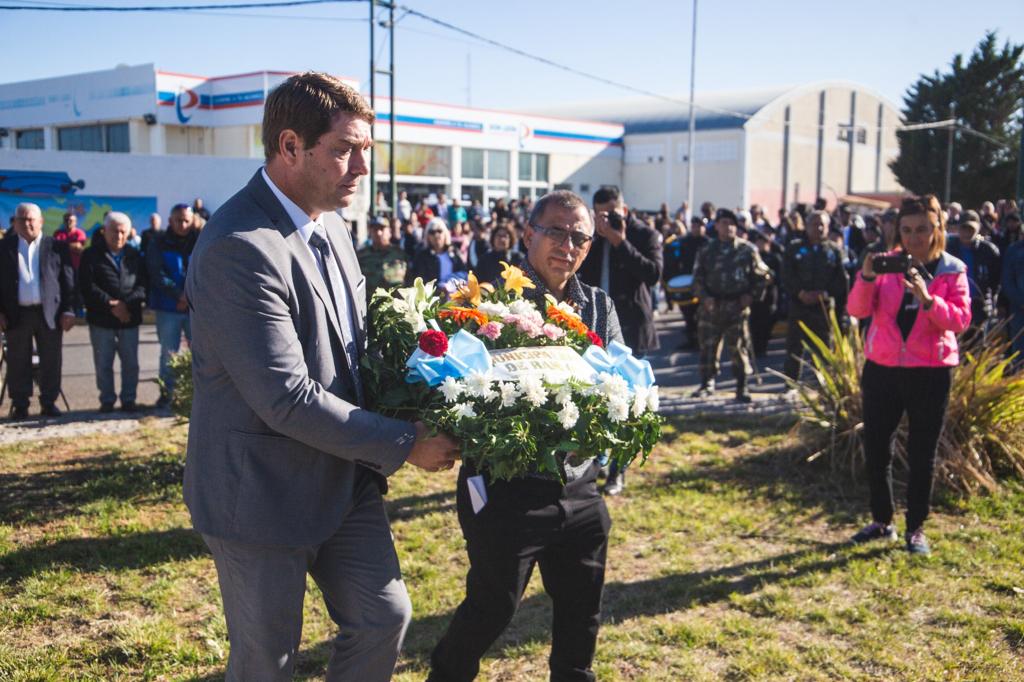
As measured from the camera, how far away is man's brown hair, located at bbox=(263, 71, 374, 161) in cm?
245

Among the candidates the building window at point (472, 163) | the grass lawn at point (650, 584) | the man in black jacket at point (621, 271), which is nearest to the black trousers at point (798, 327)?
the grass lawn at point (650, 584)

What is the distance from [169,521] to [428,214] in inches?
762

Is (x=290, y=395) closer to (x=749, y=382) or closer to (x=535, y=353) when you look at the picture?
(x=535, y=353)

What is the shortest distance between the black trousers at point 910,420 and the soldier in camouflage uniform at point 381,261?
521cm

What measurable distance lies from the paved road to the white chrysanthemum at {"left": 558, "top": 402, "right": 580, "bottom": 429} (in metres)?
6.72

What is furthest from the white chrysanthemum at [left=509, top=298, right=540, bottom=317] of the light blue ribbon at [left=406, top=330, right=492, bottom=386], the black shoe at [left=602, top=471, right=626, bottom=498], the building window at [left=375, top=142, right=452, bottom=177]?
the building window at [left=375, top=142, right=452, bottom=177]

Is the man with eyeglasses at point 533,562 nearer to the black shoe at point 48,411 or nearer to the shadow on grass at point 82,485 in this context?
the shadow on grass at point 82,485

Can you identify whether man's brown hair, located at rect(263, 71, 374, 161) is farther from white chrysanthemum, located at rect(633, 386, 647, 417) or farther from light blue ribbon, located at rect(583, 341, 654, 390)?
white chrysanthemum, located at rect(633, 386, 647, 417)

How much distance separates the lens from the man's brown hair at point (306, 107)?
8.05ft

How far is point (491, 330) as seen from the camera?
9.55ft

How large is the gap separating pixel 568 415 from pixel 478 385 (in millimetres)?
289

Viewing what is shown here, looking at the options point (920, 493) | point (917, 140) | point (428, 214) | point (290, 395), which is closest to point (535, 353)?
point (290, 395)

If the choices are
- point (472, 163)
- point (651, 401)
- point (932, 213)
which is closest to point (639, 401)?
point (651, 401)

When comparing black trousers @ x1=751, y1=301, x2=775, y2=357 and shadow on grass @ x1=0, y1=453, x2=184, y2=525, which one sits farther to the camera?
black trousers @ x1=751, y1=301, x2=775, y2=357
